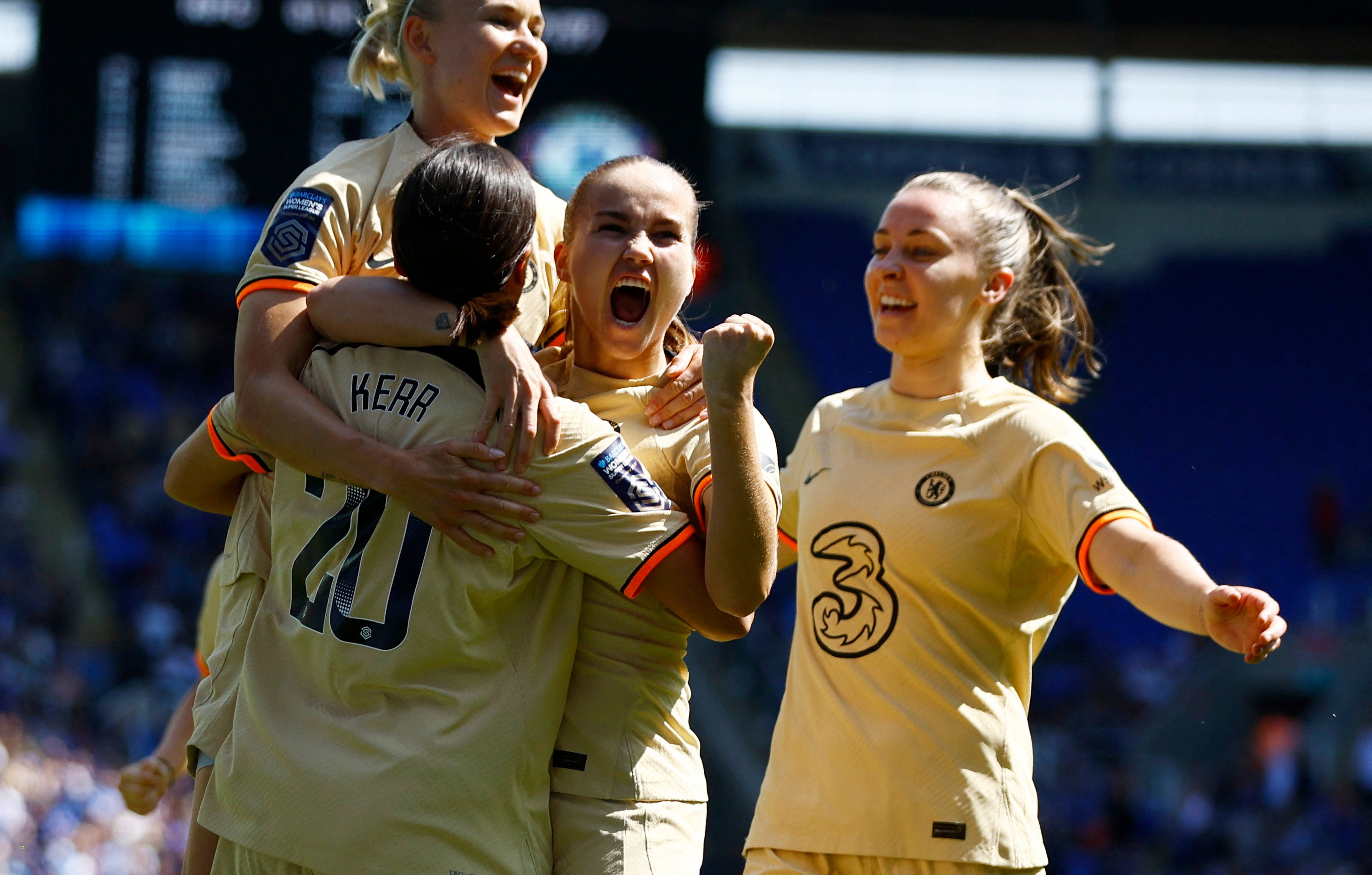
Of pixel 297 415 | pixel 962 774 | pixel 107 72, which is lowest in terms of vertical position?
pixel 962 774

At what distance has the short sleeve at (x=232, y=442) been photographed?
2.61 meters

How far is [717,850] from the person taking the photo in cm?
1394

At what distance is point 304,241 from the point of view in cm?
261

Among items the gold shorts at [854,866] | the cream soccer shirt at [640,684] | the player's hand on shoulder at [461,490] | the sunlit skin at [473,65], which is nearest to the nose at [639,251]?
the cream soccer shirt at [640,684]

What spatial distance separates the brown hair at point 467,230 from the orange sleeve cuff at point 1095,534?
134 centimetres

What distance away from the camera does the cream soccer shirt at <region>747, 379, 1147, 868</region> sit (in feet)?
9.80

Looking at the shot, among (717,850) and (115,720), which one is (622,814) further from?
(717,850)

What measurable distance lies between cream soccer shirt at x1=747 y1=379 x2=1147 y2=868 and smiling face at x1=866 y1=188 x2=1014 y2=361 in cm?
16

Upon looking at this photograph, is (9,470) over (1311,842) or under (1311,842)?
over

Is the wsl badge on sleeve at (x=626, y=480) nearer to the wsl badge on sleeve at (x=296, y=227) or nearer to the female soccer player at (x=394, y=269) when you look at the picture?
the female soccer player at (x=394, y=269)

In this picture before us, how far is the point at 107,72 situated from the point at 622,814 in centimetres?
1525

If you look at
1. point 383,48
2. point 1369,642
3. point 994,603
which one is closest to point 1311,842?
point 1369,642

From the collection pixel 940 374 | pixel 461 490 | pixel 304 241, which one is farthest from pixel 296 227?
pixel 940 374

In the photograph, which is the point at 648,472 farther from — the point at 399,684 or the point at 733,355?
the point at 399,684
